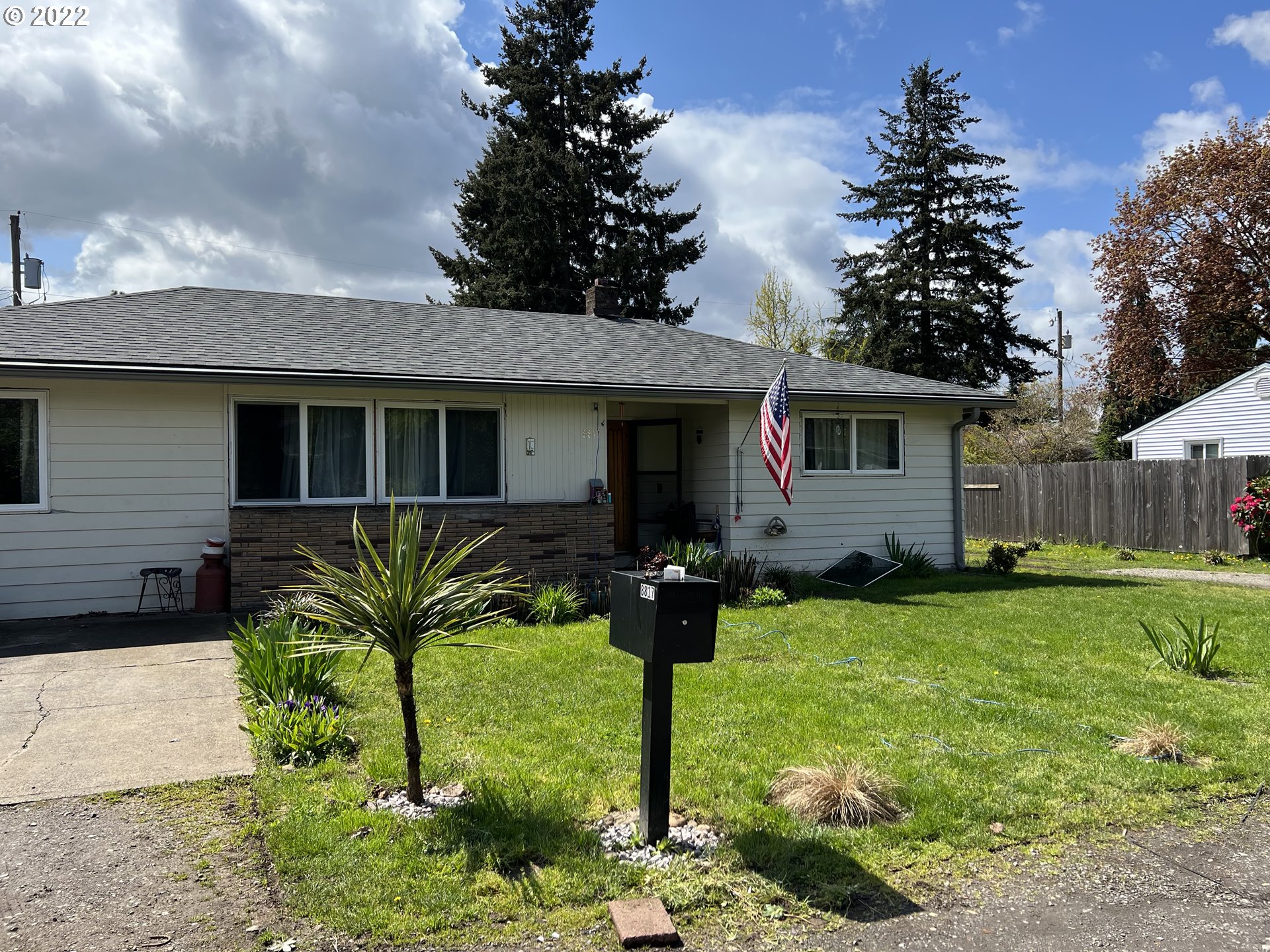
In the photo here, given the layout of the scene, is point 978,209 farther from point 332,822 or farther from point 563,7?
point 332,822

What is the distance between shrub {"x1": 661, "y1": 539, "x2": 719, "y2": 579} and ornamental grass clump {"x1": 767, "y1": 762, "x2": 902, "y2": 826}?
6348 mm

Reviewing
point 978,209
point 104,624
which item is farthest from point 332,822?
point 978,209

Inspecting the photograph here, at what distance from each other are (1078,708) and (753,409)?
24.2 feet

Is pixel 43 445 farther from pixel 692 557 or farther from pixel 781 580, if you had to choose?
pixel 781 580

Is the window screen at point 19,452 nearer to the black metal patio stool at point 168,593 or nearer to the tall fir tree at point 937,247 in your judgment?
the black metal patio stool at point 168,593

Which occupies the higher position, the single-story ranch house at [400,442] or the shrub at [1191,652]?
the single-story ranch house at [400,442]

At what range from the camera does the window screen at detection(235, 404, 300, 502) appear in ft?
33.9

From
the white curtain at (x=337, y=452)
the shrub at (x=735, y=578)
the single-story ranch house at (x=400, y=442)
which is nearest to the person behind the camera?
the single-story ranch house at (x=400, y=442)

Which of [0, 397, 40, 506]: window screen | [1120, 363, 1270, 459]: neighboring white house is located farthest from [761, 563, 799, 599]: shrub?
[1120, 363, 1270, 459]: neighboring white house

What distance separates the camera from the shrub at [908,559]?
13.8m

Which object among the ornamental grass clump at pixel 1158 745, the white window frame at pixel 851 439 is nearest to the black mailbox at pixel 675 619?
the ornamental grass clump at pixel 1158 745

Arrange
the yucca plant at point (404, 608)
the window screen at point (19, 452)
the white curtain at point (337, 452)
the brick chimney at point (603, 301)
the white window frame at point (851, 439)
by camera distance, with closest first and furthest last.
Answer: the yucca plant at point (404, 608)
the window screen at point (19, 452)
the white curtain at point (337, 452)
the white window frame at point (851, 439)
the brick chimney at point (603, 301)

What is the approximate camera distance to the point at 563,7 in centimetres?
2919

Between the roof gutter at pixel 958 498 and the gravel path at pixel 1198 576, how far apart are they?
2.63 metres
